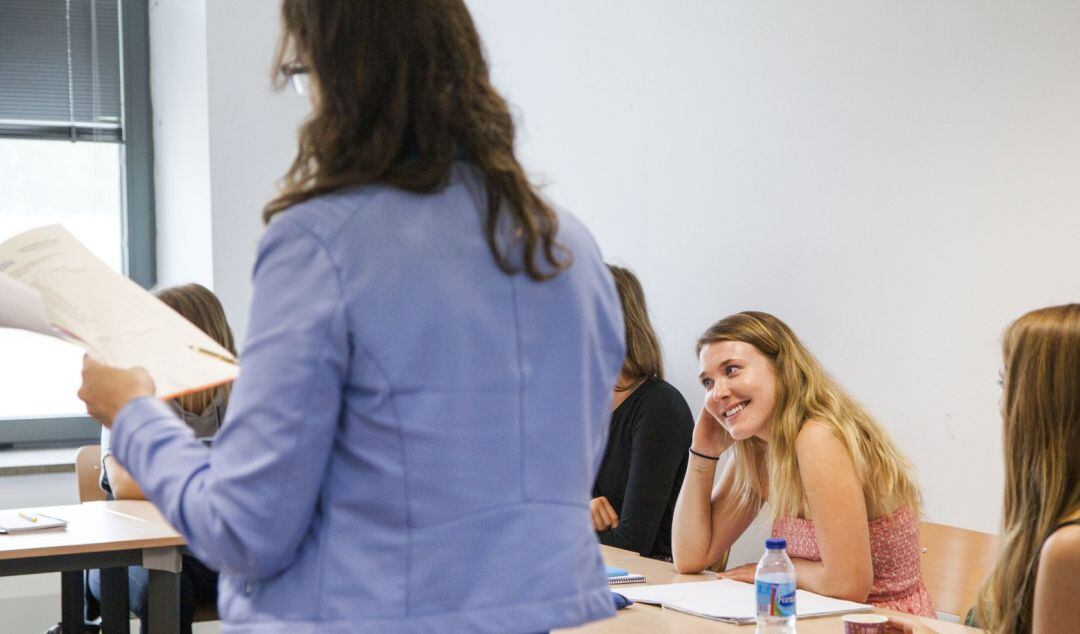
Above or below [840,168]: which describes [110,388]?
below

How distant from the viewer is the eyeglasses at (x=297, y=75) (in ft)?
3.50

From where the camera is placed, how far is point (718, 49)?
3566mm

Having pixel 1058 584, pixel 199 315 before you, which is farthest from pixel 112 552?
pixel 1058 584

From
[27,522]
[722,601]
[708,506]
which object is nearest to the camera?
[722,601]

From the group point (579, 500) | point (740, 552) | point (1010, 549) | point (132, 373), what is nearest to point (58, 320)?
point (132, 373)

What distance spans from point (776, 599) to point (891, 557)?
2.17 feet

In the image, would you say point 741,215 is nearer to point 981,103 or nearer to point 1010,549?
point 981,103

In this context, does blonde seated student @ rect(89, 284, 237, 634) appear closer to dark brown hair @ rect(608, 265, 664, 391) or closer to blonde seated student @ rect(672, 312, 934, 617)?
dark brown hair @ rect(608, 265, 664, 391)

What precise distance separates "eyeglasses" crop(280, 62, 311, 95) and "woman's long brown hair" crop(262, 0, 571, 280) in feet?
0.04

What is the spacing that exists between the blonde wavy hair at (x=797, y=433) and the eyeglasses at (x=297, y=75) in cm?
164

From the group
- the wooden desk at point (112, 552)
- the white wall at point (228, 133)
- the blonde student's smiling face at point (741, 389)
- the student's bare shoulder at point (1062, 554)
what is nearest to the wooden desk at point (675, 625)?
the student's bare shoulder at point (1062, 554)

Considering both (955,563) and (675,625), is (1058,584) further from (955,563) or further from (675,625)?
(955,563)

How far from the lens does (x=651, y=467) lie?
310 cm

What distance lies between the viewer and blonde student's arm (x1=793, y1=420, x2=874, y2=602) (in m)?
2.28
